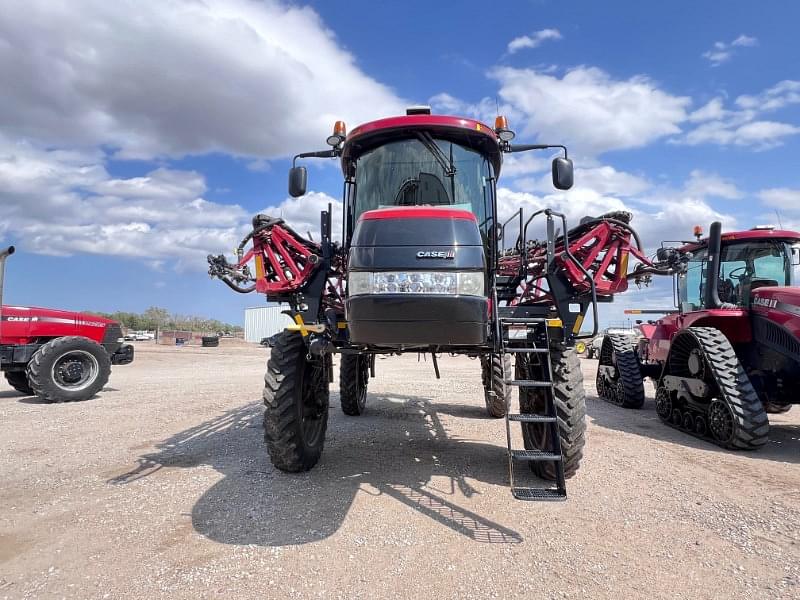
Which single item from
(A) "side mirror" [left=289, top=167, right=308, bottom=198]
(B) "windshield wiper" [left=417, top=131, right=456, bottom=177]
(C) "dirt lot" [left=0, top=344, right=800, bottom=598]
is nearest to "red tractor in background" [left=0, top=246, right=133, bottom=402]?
(C) "dirt lot" [left=0, top=344, right=800, bottom=598]

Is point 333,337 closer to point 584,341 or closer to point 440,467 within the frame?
point 440,467

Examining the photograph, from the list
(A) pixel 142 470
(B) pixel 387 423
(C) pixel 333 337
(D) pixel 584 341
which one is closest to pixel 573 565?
(D) pixel 584 341

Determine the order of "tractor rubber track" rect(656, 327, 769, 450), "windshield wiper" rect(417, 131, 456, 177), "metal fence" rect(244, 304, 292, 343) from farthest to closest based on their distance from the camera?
"metal fence" rect(244, 304, 292, 343) < "tractor rubber track" rect(656, 327, 769, 450) < "windshield wiper" rect(417, 131, 456, 177)

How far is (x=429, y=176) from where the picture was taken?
4551mm

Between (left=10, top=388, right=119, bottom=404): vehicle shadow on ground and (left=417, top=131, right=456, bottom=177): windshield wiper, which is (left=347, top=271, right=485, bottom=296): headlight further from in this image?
(left=10, top=388, right=119, bottom=404): vehicle shadow on ground

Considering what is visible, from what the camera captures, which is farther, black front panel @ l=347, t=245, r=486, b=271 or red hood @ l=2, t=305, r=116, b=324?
red hood @ l=2, t=305, r=116, b=324

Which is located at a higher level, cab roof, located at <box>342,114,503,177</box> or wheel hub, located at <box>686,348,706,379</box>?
cab roof, located at <box>342,114,503,177</box>

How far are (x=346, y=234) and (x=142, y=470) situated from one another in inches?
116

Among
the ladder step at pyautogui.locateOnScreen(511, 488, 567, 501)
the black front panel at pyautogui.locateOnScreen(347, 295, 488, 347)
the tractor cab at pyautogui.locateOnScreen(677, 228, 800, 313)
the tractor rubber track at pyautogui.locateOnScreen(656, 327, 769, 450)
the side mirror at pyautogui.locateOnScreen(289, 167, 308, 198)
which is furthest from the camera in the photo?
the tractor cab at pyautogui.locateOnScreen(677, 228, 800, 313)

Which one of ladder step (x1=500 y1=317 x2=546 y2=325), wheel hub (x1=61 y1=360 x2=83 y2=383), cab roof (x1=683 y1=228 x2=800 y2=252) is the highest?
cab roof (x1=683 y1=228 x2=800 y2=252)

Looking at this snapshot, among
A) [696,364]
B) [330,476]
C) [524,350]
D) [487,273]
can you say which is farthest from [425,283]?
[696,364]

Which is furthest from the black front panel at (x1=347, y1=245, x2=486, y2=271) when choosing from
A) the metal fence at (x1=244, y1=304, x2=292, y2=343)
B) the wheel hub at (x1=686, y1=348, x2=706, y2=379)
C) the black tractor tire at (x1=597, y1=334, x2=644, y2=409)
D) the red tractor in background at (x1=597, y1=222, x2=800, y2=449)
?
the metal fence at (x1=244, y1=304, x2=292, y2=343)

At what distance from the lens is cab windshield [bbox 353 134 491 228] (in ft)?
14.9

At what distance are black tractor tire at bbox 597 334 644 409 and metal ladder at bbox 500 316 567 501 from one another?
560 centimetres
